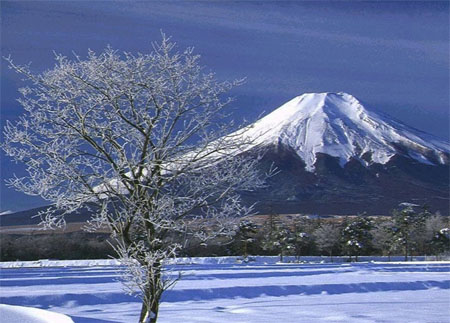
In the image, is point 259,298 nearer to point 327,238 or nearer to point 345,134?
point 327,238

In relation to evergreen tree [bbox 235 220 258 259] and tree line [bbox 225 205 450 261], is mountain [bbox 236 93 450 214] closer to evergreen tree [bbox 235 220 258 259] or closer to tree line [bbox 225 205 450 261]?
tree line [bbox 225 205 450 261]

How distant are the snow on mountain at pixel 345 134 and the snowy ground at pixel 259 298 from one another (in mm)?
121469

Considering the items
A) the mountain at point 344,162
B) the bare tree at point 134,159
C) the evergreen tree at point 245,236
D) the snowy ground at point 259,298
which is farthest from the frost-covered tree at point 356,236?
the mountain at point 344,162

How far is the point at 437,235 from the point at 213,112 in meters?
37.8

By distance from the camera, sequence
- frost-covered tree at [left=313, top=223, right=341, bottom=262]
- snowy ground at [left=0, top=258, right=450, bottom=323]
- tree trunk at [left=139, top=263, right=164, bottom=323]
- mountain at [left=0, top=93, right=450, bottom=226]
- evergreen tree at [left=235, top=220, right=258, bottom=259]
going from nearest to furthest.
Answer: tree trunk at [left=139, top=263, right=164, bottom=323], snowy ground at [left=0, top=258, right=450, bottom=323], evergreen tree at [left=235, top=220, right=258, bottom=259], frost-covered tree at [left=313, top=223, right=341, bottom=262], mountain at [left=0, top=93, right=450, bottom=226]

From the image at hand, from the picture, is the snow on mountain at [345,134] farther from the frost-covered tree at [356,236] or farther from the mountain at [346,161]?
the frost-covered tree at [356,236]

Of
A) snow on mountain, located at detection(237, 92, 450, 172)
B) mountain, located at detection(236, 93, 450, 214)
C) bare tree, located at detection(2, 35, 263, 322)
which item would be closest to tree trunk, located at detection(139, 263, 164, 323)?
bare tree, located at detection(2, 35, 263, 322)

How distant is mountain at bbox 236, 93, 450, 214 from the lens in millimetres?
125188

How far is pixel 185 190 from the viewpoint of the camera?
906 cm

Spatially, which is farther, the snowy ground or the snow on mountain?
the snow on mountain

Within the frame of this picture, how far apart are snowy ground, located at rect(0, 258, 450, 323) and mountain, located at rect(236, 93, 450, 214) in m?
90.9

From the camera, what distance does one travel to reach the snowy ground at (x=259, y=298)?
45.1 feet

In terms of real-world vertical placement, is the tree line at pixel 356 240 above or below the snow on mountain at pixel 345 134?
below

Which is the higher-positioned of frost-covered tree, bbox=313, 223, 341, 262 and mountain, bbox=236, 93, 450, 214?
mountain, bbox=236, 93, 450, 214
